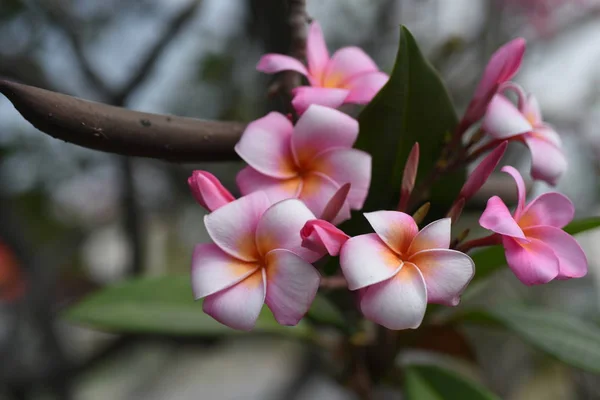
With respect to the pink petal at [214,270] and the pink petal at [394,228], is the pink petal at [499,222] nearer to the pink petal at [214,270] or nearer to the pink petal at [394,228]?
the pink petal at [394,228]

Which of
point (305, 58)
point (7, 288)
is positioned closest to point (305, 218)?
point (305, 58)

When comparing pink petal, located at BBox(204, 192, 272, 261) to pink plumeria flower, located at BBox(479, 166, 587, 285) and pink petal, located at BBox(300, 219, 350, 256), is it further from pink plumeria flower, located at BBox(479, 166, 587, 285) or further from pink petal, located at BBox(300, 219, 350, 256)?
pink plumeria flower, located at BBox(479, 166, 587, 285)

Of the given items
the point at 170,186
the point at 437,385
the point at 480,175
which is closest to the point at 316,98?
the point at 480,175

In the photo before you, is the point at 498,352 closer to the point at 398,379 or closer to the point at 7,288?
the point at 398,379

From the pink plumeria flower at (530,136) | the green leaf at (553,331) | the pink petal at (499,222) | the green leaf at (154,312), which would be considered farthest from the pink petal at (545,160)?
the green leaf at (154,312)

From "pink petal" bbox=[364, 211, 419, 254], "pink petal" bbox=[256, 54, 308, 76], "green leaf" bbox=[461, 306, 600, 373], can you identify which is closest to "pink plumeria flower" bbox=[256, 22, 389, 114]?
"pink petal" bbox=[256, 54, 308, 76]
